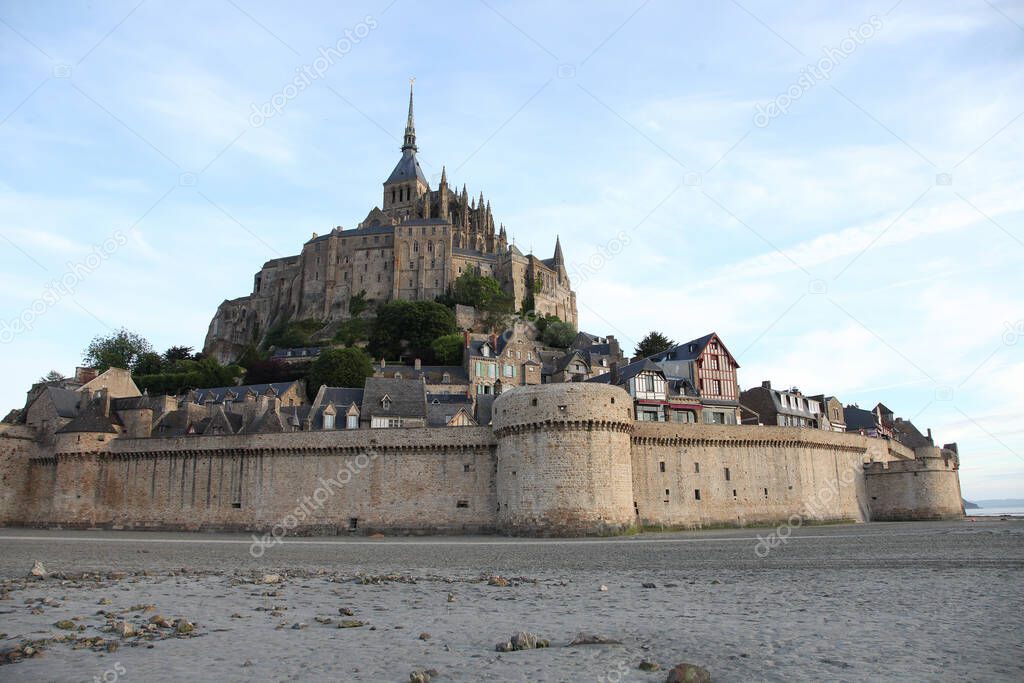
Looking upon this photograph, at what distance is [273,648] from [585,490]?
75.0 ft

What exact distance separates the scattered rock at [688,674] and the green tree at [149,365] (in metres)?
78.4

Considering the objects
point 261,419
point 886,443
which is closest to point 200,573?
point 261,419

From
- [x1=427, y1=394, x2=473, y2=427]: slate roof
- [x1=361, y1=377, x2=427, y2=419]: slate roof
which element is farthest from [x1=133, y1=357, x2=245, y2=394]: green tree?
[x1=427, y1=394, x2=473, y2=427]: slate roof

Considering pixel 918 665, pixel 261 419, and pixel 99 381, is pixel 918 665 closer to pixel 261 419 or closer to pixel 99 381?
pixel 261 419

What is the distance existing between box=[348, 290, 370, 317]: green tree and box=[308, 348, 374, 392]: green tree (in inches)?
1150

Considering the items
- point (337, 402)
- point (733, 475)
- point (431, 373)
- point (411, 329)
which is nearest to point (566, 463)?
point (733, 475)

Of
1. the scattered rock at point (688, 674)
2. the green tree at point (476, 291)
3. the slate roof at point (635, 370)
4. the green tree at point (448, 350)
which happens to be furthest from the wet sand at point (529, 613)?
the green tree at point (476, 291)

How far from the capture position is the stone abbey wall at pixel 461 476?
111ft

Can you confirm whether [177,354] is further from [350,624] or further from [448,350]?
[350,624]

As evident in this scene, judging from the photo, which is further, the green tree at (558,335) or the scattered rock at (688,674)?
the green tree at (558,335)

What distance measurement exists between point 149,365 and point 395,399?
47.0 m

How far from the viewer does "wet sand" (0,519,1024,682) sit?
10.1 metres

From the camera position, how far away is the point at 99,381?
53.4m

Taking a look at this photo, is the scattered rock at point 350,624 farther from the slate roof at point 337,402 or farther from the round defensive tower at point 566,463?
the slate roof at point 337,402
